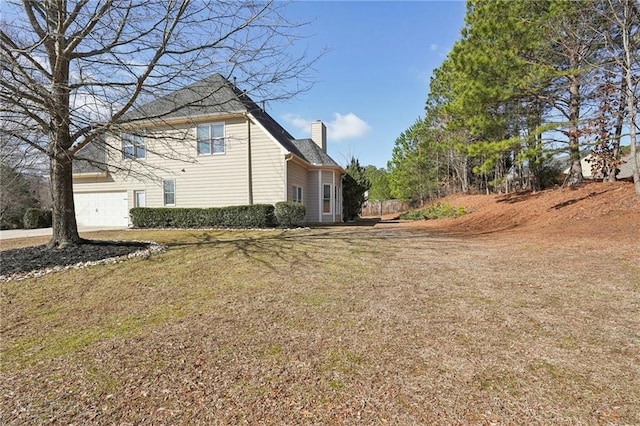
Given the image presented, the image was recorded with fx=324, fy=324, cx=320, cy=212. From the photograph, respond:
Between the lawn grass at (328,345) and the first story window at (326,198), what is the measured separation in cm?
1124

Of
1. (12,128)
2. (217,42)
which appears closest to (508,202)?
(217,42)

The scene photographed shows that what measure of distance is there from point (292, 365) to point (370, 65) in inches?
445

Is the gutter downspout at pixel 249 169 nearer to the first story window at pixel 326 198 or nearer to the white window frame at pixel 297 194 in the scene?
the white window frame at pixel 297 194

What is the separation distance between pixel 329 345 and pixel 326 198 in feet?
46.2

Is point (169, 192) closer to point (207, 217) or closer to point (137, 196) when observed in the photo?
point (137, 196)

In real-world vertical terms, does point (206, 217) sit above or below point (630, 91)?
below

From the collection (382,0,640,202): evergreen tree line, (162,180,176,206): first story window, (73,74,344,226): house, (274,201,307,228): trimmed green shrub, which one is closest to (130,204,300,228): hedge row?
(274,201,307,228): trimmed green shrub

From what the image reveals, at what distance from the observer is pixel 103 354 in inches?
109

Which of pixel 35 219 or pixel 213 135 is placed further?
pixel 35 219

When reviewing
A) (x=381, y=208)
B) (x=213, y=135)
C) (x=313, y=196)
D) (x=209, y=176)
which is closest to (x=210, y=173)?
(x=209, y=176)

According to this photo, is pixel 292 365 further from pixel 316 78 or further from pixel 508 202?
pixel 508 202

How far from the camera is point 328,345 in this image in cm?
282

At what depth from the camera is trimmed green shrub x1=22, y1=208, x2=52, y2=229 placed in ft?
54.7

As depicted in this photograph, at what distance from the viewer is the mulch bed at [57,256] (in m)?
5.61
